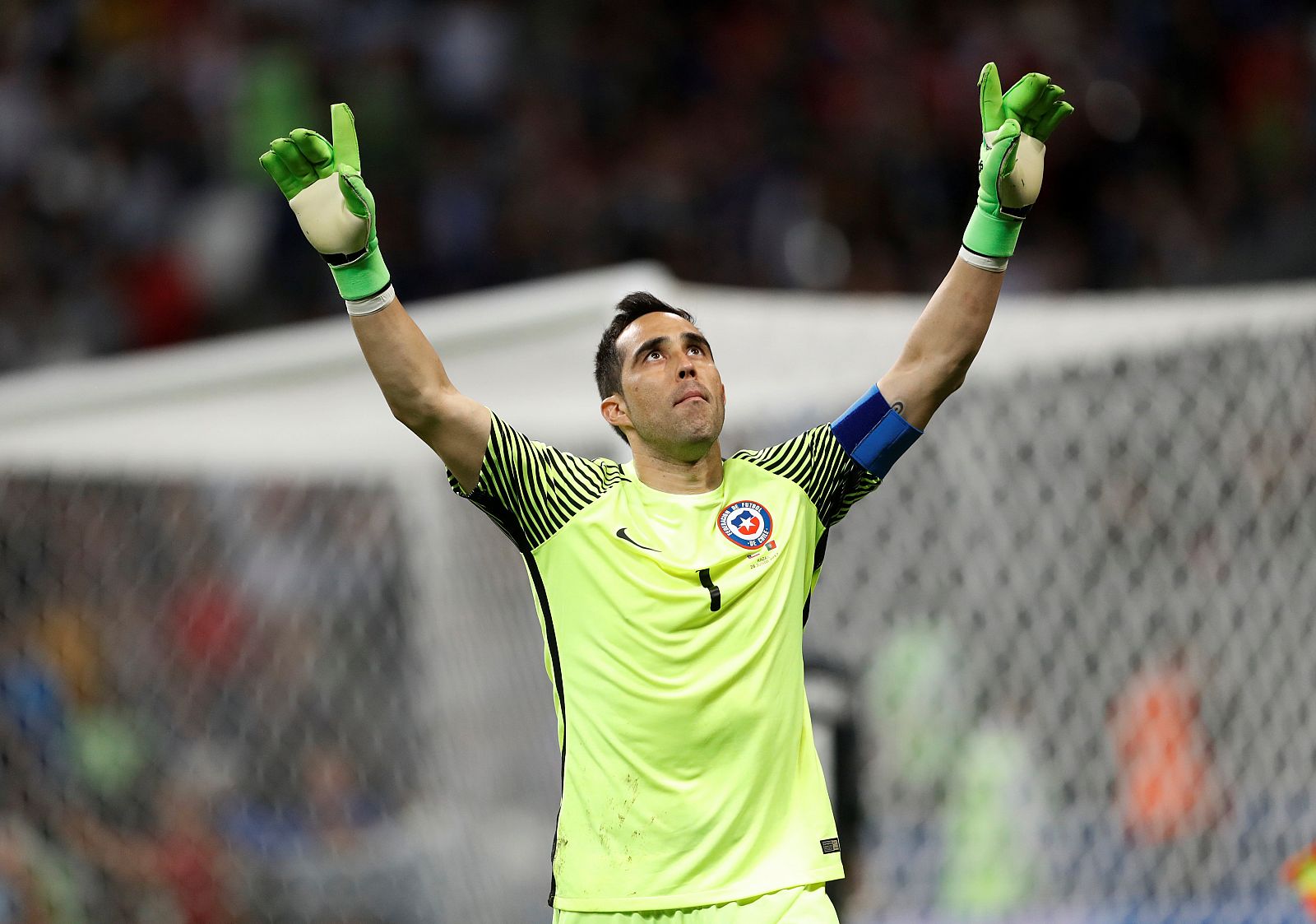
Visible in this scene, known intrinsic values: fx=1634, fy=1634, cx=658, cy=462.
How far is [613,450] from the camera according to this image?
6320 millimetres

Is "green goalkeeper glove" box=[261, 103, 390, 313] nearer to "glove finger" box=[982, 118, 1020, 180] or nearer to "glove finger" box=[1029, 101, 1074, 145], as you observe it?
"glove finger" box=[982, 118, 1020, 180]

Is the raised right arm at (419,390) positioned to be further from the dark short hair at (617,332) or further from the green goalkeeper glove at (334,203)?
the dark short hair at (617,332)

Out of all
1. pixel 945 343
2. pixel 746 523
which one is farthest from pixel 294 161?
pixel 945 343

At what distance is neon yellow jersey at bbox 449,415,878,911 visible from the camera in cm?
328

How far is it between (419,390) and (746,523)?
0.76 meters

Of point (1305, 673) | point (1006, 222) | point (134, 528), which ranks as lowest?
point (1305, 673)

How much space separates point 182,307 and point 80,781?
525 cm

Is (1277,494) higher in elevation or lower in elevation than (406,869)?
higher

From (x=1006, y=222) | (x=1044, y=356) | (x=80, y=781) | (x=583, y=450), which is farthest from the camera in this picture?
(x=80, y=781)

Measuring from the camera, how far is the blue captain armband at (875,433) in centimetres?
364

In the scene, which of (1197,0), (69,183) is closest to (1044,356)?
(1197,0)

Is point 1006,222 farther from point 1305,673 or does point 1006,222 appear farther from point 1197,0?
point 1197,0

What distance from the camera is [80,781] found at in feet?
25.8

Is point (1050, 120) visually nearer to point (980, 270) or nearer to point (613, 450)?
point (980, 270)
